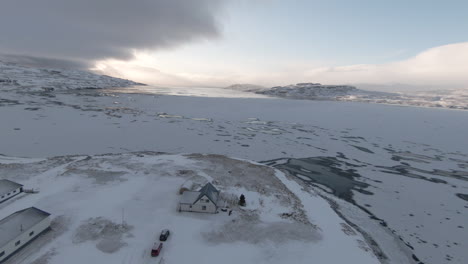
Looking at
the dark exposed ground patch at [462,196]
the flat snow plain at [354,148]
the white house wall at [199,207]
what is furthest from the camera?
the dark exposed ground patch at [462,196]

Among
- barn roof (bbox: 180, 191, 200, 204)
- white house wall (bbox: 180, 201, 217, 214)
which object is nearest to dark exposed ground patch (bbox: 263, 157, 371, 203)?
white house wall (bbox: 180, 201, 217, 214)

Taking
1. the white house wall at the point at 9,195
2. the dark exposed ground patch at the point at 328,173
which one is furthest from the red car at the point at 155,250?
the dark exposed ground patch at the point at 328,173

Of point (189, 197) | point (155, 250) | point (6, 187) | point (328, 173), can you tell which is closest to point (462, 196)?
point (328, 173)

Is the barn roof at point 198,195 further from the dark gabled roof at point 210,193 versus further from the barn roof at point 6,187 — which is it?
the barn roof at point 6,187

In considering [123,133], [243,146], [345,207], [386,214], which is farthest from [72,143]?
[386,214]

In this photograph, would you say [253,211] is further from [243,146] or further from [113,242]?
[243,146]

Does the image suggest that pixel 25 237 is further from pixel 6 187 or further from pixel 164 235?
pixel 164 235

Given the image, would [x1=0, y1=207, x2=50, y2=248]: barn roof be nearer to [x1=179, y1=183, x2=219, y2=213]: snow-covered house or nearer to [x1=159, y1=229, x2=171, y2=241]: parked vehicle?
[x1=159, y1=229, x2=171, y2=241]: parked vehicle
